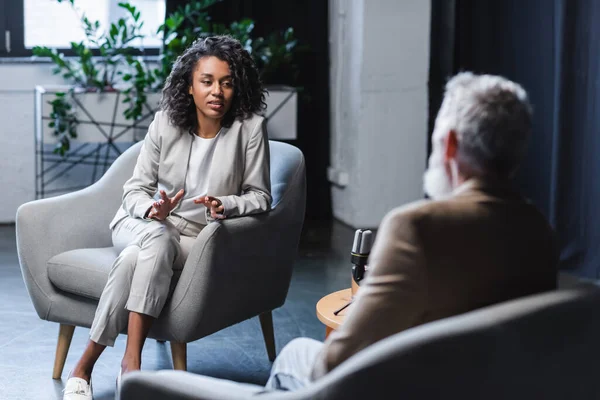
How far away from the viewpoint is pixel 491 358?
142 cm

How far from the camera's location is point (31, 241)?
3156 mm

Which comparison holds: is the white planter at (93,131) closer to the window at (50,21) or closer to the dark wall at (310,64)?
the dark wall at (310,64)

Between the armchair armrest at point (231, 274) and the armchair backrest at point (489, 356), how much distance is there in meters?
1.38

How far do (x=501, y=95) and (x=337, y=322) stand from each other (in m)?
1.02

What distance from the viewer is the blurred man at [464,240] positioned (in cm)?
153

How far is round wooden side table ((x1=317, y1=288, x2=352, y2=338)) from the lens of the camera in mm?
2473

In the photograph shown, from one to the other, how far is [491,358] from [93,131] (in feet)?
15.1

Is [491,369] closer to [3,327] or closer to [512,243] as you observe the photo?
[512,243]

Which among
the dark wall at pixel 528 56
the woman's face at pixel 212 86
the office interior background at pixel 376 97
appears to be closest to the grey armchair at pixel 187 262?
the woman's face at pixel 212 86

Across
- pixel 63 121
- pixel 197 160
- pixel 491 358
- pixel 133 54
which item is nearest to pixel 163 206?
pixel 197 160

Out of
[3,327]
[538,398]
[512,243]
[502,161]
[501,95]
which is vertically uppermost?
[501,95]

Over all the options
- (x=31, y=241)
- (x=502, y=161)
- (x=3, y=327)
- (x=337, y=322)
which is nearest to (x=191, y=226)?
(x=31, y=241)

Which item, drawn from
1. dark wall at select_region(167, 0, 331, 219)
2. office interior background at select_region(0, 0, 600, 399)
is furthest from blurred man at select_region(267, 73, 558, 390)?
dark wall at select_region(167, 0, 331, 219)

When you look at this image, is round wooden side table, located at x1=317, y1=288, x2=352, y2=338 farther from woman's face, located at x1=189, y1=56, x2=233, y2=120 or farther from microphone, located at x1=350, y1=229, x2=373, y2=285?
woman's face, located at x1=189, y1=56, x2=233, y2=120
